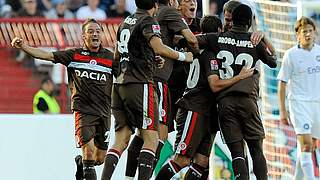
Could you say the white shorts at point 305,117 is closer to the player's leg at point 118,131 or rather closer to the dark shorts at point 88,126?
the dark shorts at point 88,126

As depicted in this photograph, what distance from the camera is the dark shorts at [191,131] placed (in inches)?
454

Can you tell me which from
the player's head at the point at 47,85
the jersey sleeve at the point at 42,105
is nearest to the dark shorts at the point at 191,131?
the jersey sleeve at the point at 42,105

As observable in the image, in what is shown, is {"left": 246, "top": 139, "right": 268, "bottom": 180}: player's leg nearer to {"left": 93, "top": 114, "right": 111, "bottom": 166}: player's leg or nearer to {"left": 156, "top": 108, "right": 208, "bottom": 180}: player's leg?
{"left": 156, "top": 108, "right": 208, "bottom": 180}: player's leg

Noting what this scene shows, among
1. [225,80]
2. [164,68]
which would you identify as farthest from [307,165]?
[164,68]

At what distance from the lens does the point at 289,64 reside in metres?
13.0

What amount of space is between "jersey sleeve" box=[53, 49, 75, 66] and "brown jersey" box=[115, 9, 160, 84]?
1.19 meters

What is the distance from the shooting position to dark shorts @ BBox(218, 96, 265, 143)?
11328 mm

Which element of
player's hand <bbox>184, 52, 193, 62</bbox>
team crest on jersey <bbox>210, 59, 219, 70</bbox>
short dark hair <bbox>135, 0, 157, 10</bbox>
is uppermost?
short dark hair <bbox>135, 0, 157, 10</bbox>

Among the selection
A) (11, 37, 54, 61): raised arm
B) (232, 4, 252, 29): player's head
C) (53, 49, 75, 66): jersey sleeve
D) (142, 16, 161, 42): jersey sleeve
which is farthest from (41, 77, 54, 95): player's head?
(142, 16, 161, 42): jersey sleeve

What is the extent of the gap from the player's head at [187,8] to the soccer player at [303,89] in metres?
1.51

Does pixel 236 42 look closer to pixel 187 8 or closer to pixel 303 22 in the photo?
pixel 187 8

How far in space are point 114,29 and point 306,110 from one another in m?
3.41

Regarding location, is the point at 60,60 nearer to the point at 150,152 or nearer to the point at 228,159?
the point at 150,152

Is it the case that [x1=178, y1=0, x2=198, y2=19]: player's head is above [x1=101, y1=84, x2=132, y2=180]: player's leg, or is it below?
above
